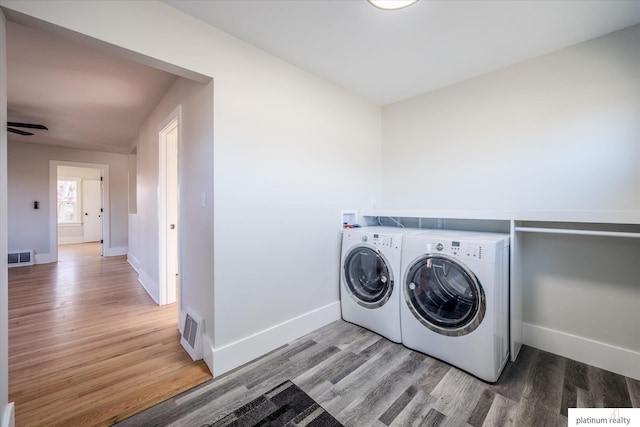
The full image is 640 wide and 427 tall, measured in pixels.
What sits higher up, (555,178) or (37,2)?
(37,2)

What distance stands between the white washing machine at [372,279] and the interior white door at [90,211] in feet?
30.3

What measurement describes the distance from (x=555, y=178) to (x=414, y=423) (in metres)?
1.98

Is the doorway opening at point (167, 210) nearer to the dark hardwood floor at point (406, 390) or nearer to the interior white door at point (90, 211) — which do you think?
the dark hardwood floor at point (406, 390)

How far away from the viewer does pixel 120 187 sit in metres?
6.09

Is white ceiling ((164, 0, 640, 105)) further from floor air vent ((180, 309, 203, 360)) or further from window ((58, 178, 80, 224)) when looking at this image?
window ((58, 178, 80, 224))

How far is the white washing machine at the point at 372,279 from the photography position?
207cm

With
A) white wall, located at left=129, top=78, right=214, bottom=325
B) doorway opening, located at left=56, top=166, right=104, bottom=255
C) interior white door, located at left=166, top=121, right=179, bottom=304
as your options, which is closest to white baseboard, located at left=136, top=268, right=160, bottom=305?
white wall, located at left=129, top=78, right=214, bottom=325

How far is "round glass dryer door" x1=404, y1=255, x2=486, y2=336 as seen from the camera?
166cm

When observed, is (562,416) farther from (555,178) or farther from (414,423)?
(555,178)

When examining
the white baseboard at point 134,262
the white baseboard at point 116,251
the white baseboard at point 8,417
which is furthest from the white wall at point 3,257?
the white baseboard at point 116,251

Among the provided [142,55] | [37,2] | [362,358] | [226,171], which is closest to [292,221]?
[226,171]

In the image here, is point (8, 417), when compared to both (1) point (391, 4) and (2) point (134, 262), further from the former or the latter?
(2) point (134, 262)

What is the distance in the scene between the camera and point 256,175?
192 centimetres

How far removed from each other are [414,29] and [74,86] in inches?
130
